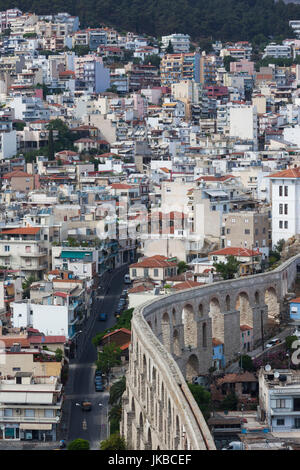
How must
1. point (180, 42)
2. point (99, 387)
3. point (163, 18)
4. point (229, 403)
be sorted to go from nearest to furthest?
point (229, 403) → point (99, 387) → point (180, 42) → point (163, 18)

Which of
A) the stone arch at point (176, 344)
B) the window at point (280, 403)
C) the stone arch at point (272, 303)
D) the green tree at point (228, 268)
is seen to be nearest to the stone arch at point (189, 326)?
the stone arch at point (176, 344)

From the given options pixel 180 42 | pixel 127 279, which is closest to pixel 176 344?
pixel 127 279

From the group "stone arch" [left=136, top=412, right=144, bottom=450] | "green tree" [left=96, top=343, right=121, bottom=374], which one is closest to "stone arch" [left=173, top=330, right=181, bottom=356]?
"green tree" [left=96, top=343, right=121, bottom=374]

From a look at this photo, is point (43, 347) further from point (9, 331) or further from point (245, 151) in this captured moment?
point (245, 151)

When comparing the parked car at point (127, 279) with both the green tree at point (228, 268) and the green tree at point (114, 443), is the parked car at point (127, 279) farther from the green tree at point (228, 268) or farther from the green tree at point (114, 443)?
the green tree at point (114, 443)

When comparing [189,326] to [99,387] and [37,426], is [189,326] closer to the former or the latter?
[99,387]

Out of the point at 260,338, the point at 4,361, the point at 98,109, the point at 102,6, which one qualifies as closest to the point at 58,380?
the point at 4,361
